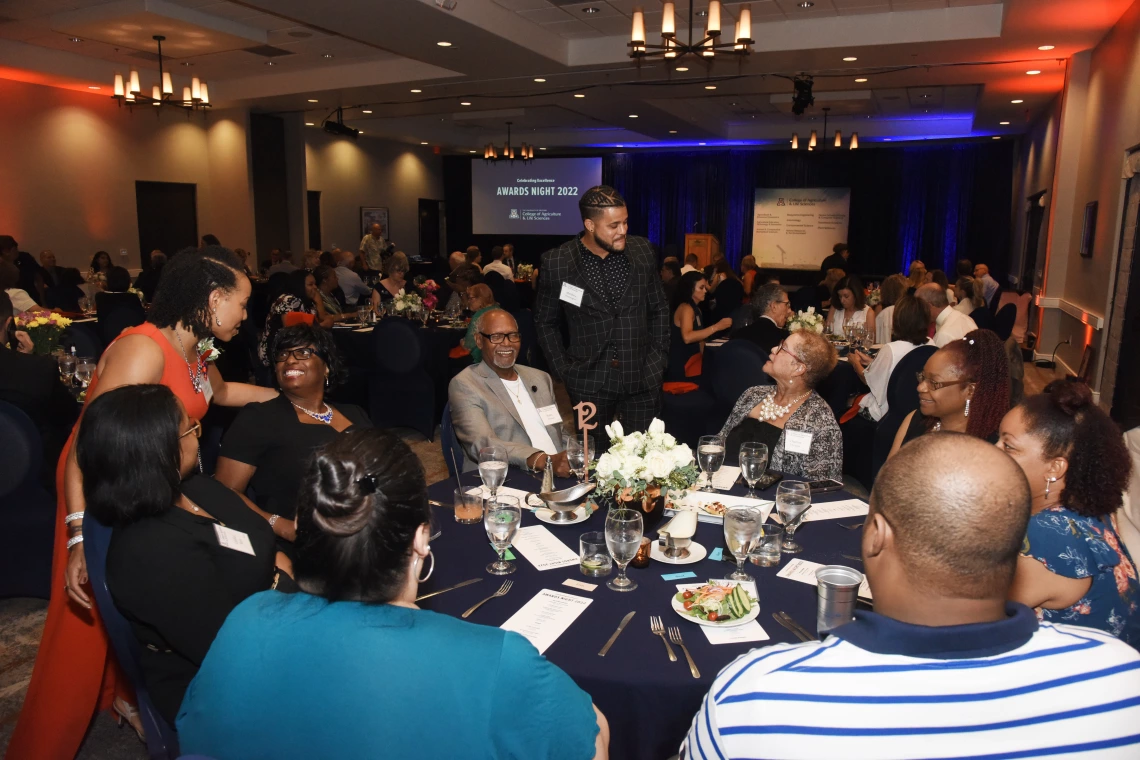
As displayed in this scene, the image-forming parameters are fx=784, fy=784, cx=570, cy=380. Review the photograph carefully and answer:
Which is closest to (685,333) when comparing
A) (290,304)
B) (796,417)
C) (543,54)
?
(290,304)

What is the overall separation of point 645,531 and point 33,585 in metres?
2.92

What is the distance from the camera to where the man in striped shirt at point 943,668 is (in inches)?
38.5

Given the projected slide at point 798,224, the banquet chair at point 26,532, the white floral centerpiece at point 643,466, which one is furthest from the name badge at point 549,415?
the projected slide at point 798,224

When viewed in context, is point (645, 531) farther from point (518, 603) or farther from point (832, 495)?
point (832, 495)

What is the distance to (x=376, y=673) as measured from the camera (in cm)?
108

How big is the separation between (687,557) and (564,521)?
44 cm

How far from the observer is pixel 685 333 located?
6.49 m

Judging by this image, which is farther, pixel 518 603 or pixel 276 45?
pixel 276 45

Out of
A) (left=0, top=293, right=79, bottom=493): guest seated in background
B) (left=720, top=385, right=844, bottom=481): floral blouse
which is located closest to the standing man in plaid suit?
(left=720, top=385, right=844, bottom=481): floral blouse

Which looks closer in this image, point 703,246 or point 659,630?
point 659,630

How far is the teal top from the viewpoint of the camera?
108 cm

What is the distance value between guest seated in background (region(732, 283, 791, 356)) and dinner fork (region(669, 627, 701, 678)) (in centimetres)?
397

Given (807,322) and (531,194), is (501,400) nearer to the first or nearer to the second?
(807,322)

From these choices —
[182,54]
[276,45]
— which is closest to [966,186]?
[276,45]
